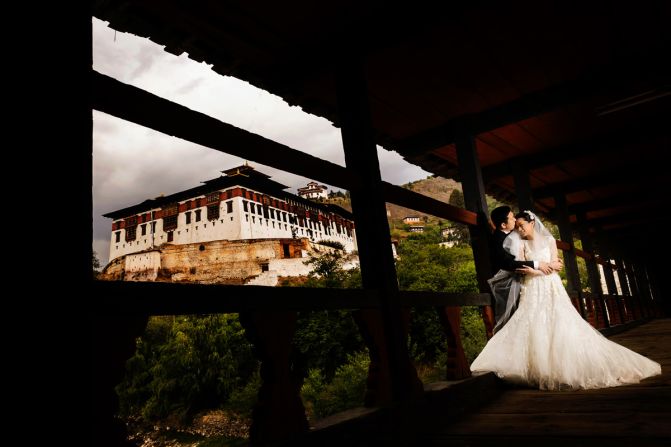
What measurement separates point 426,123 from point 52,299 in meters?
4.65

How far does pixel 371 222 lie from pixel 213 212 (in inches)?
2323

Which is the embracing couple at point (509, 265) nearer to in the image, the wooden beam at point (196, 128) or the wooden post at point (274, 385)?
the wooden beam at point (196, 128)

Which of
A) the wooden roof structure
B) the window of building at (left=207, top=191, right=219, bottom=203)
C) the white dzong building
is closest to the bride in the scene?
the wooden roof structure

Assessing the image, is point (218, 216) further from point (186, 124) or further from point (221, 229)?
point (186, 124)

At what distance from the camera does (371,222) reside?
106 inches

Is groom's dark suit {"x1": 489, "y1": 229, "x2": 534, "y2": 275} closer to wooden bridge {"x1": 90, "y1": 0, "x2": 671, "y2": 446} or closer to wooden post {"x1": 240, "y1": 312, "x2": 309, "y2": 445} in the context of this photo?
wooden bridge {"x1": 90, "y1": 0, "x2": 671, "y2": 446}

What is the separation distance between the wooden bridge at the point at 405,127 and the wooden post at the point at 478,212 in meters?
0.02

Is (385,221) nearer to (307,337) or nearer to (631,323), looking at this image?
(631,323)

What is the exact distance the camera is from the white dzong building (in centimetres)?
5854

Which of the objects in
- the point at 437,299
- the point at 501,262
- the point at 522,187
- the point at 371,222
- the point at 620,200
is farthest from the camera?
the point at 620,200

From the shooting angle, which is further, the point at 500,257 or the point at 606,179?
the point at 606,179

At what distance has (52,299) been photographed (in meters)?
1.01

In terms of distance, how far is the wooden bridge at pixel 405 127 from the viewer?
159 centimetres

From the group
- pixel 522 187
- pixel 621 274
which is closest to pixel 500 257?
pixel 522 187
